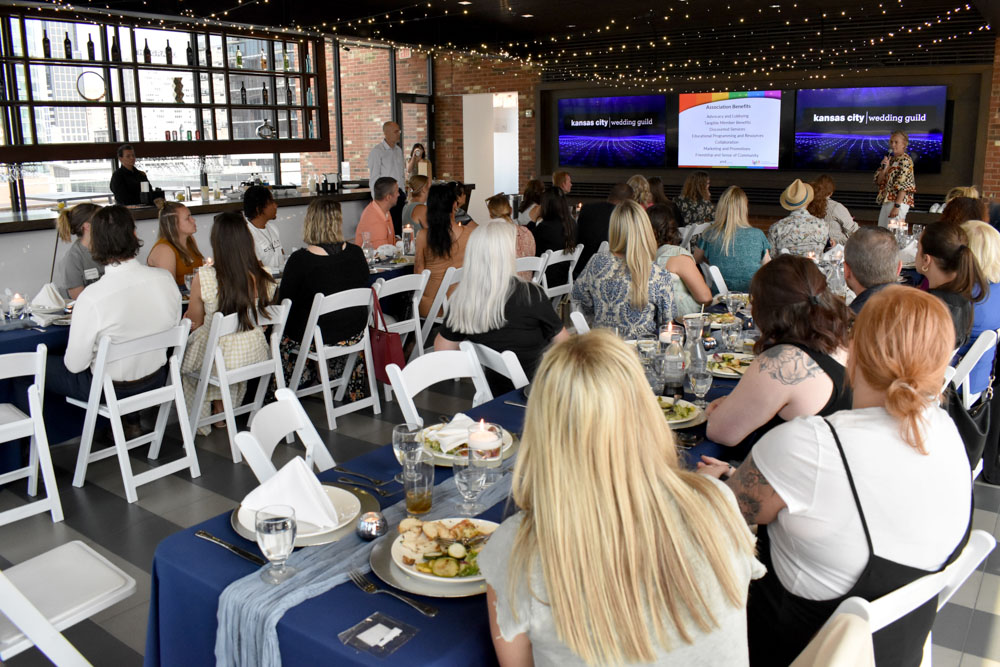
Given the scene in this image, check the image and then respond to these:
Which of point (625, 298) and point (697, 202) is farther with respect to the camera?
point (697, 202)

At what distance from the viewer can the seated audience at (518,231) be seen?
21.0 feet

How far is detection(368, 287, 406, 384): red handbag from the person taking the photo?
4766mm

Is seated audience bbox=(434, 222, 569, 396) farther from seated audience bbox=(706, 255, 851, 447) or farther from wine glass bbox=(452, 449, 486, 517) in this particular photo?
wine glass bbox=(452, 449, 486, 517)

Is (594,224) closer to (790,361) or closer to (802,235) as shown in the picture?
(802,235)

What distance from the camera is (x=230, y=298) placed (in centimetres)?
448

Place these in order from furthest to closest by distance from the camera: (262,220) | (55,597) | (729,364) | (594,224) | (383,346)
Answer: (594,224)
(262,220)
(383,346)
(729,364)
(55,597)

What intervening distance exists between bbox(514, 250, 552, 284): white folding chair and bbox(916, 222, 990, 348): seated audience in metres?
2.66

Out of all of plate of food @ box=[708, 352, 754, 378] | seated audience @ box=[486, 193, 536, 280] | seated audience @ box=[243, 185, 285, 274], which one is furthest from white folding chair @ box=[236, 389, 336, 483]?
seated audience @ box=[486, 193, 536, 280]

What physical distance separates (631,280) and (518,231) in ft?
8.56

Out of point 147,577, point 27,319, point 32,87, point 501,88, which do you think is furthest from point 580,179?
point 147,577

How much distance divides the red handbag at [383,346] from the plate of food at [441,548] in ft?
9.52

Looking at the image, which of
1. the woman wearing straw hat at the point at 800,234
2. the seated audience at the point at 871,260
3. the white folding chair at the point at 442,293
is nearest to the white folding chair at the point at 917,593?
the seated audience at the point at 871,260

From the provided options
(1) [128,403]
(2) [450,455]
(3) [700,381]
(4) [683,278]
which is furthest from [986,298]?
(1) [128,403]

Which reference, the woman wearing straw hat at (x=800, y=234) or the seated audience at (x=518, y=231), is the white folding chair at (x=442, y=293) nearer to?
the seated audience at (x=518, y=231)
